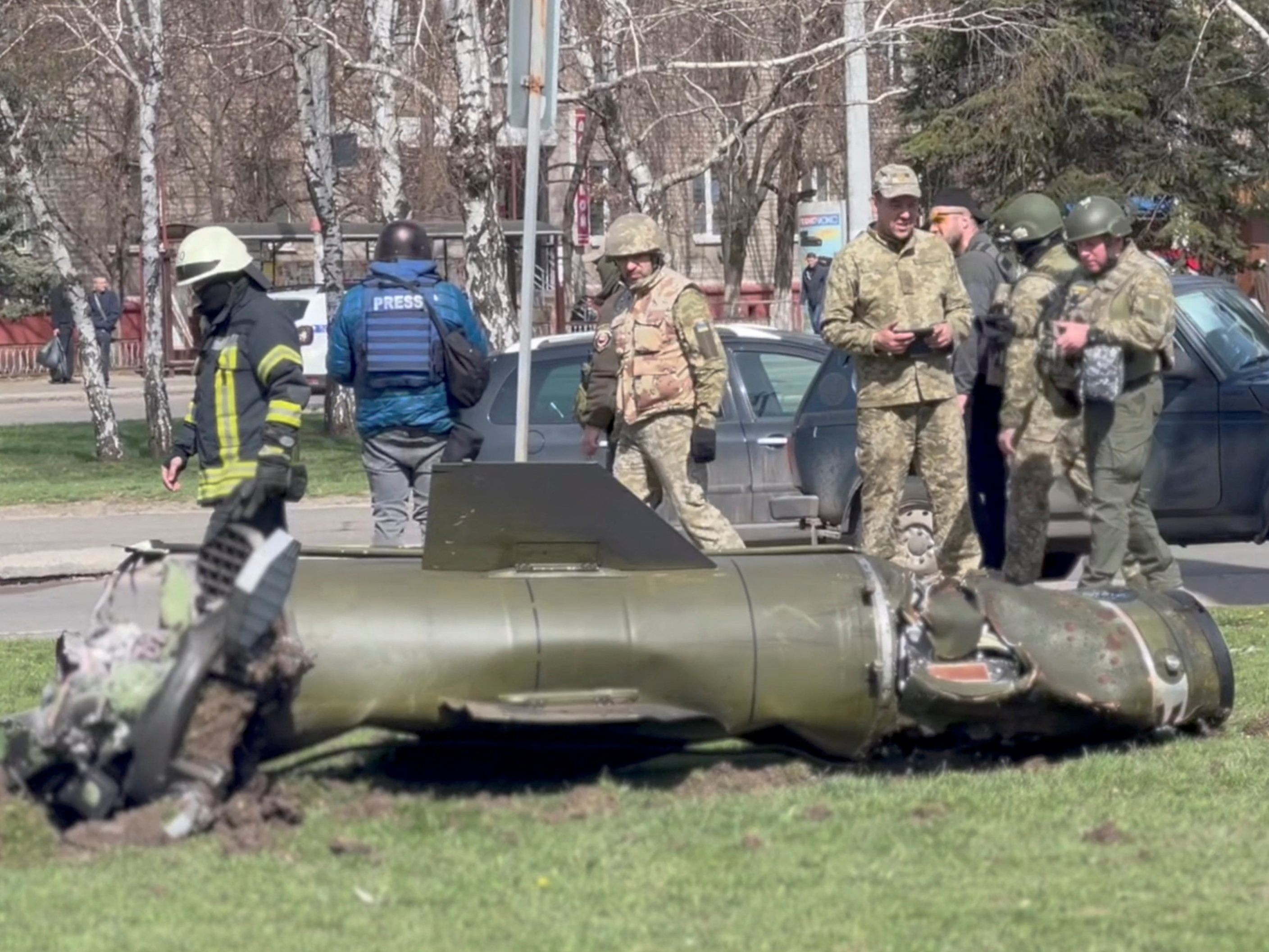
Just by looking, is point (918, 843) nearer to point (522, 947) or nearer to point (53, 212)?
point (522, 947)

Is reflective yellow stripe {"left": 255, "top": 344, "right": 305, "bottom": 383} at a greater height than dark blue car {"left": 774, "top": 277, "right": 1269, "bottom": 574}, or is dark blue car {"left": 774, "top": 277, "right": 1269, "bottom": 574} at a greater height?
reflective yellow stripe {"left": 255, "top": 344, "right": 305, "bottom": 383}

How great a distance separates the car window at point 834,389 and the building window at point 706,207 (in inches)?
1161

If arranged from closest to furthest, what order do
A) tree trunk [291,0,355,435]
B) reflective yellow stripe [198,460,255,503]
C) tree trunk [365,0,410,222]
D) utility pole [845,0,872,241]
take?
reflective yellow stripe [198,460,255,503] → tree trunk [365,0,410,222] → utility pole [845,0,872,241] → tree trunk [291,0,355,435]

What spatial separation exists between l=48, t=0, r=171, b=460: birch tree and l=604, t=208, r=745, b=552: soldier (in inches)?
406

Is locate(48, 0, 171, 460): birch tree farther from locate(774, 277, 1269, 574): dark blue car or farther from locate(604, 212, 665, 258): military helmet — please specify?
locate(774, 277, 1269, 574): dark blue car

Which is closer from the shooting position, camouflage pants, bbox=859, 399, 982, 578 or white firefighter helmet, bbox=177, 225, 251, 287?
white firefighter helmet, bbox=177, 225, 251, 287

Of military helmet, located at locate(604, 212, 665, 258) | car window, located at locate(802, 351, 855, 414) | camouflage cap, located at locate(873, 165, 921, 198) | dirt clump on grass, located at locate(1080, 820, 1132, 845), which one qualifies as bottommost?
dirt clump on grass, located at locate(1080, 820, 1132, 845)

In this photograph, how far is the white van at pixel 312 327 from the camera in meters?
29.0

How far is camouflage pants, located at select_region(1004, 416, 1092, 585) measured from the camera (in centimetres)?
879

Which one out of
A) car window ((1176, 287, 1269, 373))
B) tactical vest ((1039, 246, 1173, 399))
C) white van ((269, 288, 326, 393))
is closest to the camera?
tactical vest ((1039, 246, 1173, 399))

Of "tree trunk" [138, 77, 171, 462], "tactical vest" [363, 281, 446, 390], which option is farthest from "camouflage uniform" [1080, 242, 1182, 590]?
"tree trunk" [138, 77, 171, 462]

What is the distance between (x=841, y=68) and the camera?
21453 mm

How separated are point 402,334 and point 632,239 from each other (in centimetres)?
106

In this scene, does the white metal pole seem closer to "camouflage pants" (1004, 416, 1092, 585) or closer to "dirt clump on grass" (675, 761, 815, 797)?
"camouflage pants" (1004, 416, 1092, 585)
